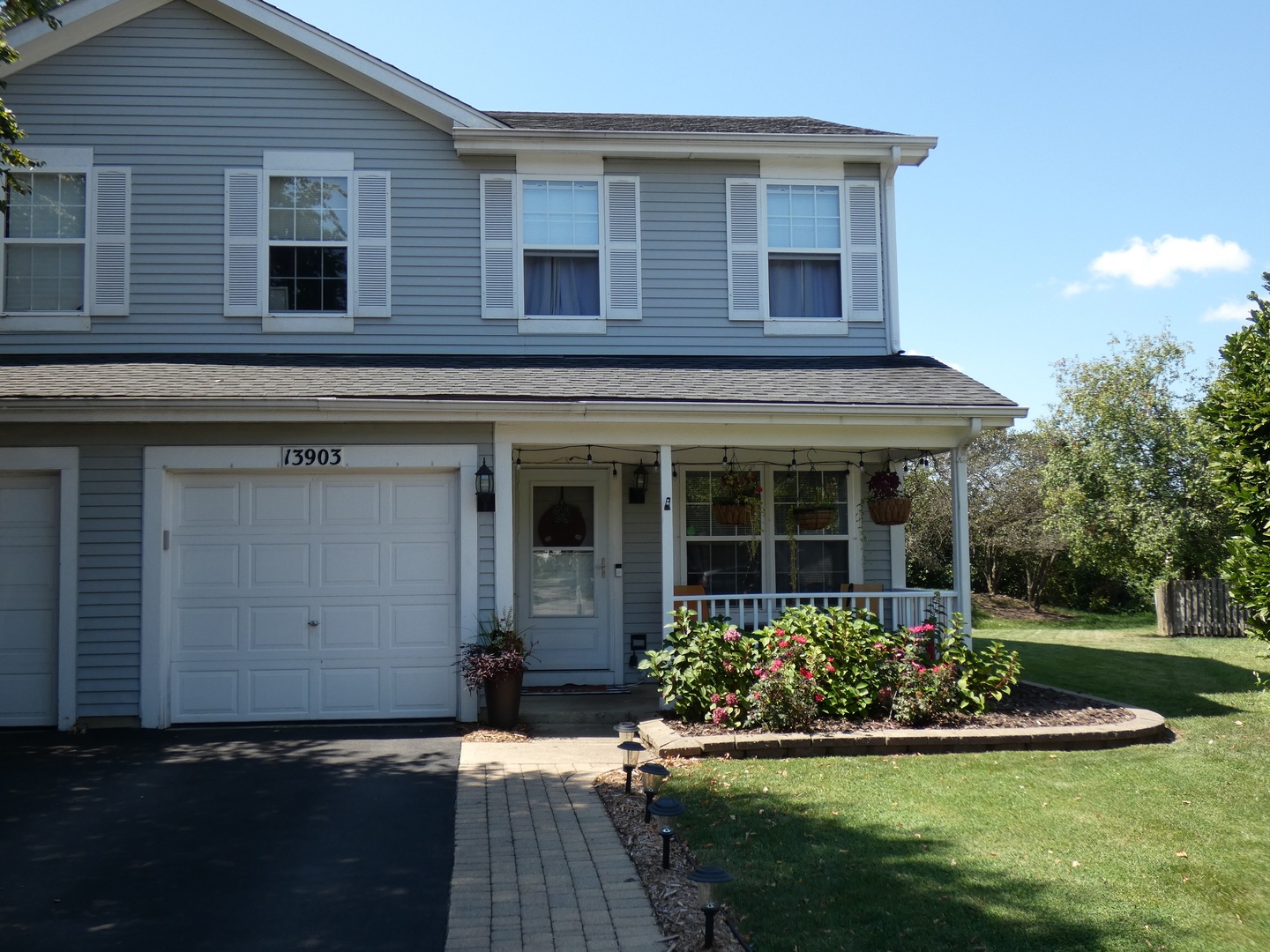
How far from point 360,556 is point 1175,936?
7.05m

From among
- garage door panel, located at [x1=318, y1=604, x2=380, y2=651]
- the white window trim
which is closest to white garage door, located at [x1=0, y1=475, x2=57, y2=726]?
garage door panel, located at [x1=318, y1=604, x2=380, y2=651]

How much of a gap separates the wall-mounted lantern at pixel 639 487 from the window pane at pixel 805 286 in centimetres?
228

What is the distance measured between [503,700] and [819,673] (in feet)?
9.04

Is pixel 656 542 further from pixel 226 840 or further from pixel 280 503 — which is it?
pixel 226 840

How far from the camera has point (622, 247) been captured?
1062cm

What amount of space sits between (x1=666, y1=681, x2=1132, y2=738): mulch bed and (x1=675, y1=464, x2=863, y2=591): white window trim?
2593 millimetres

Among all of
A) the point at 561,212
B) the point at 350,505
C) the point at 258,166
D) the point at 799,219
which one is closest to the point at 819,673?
the point at 350,505

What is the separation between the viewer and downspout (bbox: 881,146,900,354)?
10.9 metres

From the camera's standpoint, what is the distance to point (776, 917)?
14.6 ft

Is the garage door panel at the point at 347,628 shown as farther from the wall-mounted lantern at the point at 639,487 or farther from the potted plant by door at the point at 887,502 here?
the potted plant by door at the point at 887,502

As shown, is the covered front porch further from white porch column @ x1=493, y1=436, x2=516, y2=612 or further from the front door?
white porch column @ x1=493, y1=436, x2=516, y2=612

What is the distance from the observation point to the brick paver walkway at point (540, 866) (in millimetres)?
4402

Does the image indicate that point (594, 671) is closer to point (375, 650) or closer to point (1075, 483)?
point (375, 650)

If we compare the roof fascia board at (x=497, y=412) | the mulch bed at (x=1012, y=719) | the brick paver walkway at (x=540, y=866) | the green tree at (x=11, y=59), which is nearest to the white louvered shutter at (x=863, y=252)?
the roof fascia board at (x=497, y=412)
